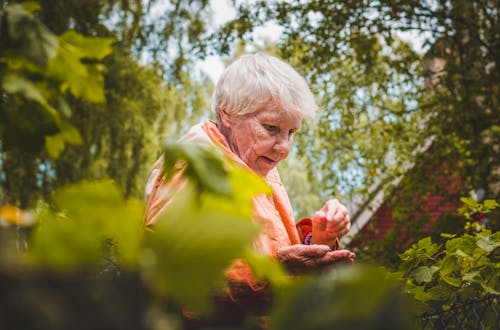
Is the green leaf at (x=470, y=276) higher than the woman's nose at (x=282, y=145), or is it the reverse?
the woman's nose at (x=282, y=145)

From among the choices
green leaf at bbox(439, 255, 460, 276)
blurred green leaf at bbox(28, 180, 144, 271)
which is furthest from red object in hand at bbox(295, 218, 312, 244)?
blurred green leaf at bbox(28, 180, 144, 271)

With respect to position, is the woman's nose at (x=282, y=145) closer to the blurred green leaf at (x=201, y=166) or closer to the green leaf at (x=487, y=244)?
the green leaf at (x=487, y=244)

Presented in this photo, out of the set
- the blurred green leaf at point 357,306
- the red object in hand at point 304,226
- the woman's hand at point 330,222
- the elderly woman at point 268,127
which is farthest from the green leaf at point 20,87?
the red object in hand at point 304,226

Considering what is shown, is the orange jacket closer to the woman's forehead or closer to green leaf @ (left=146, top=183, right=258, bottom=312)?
the woman's forehead

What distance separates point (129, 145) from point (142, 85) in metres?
1.18

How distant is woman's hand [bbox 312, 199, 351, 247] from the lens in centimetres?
194

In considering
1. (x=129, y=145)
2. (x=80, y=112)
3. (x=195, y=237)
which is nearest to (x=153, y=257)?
(x=195, y=237)

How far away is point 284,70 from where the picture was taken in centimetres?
233

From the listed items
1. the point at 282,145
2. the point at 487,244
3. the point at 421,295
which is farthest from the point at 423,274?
the point at 282,145

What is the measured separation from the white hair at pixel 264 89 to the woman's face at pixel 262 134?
0.03 meters

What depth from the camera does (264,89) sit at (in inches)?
88.8

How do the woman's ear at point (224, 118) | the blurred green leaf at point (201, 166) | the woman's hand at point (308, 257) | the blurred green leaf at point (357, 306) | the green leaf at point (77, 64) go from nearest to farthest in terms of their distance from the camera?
the blurred green leaf at point (357, 306) < the blurred green leaf at point (201, 166) < the green leaf at point (77, 64) < the woman's hand at point (308, 257) < the woman's ear at point (224, 118)

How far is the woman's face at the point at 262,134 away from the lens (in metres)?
2.30

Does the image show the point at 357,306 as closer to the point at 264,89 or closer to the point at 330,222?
the point at 330,222
